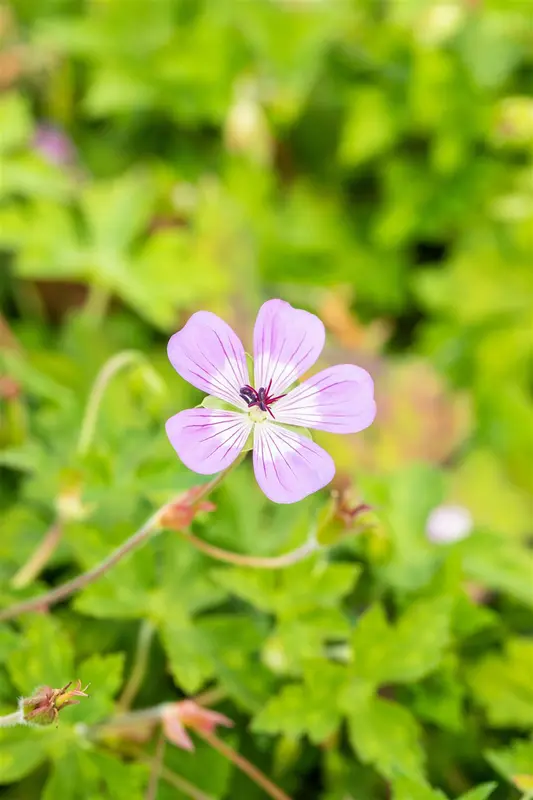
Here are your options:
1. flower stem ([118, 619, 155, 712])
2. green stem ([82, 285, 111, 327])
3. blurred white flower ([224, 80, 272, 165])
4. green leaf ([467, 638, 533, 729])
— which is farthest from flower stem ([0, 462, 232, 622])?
blurred white flower ([224, 80, 272, 165])

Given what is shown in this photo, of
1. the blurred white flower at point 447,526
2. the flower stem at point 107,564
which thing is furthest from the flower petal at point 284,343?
the blurred white flower at point 447,526

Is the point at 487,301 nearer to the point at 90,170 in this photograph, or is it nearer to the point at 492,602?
the point at 492,602

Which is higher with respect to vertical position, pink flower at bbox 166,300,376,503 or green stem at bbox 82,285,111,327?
green stem at bbox 82,285,111,327

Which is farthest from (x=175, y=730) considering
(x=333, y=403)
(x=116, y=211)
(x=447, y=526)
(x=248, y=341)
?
(x=116, y=211)

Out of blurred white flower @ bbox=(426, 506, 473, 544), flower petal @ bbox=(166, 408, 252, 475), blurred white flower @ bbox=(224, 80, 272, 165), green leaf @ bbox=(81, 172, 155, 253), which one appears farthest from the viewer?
blurred white flower @ bbox=(224, 80, 272, 165)

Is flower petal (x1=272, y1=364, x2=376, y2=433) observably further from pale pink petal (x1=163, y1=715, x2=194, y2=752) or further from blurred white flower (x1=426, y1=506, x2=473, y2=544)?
blurred white flower (x1=426, y1=506, x2=473, y2=544)

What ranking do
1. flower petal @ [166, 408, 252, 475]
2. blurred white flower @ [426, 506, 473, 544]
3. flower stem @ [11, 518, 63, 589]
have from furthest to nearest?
blurred white flower @ [426, 506, 473, 544]
flower stem @ [11, 518, 63, 589]
flower petal @ [166, 408, 252, 475]

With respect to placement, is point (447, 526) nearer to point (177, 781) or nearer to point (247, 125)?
point (177, 781)
